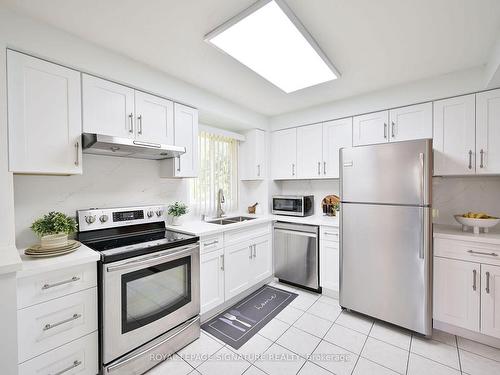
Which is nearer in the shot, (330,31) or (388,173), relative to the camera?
(330,31)

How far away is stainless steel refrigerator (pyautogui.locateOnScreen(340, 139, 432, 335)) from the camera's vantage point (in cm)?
195

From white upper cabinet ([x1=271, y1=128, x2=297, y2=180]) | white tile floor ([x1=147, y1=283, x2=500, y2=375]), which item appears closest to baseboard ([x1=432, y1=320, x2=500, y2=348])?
white tile floor ([x1=147, y1=283, x2=500, y2=375])

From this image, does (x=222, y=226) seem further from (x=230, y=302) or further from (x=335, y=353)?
(x=335, y=353)

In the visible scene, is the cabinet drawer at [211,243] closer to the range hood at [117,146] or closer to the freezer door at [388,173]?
the range hood at [117,146]

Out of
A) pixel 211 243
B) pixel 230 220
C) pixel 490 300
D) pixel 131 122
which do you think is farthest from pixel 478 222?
pixel 131 122

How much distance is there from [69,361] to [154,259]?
28.3 inches

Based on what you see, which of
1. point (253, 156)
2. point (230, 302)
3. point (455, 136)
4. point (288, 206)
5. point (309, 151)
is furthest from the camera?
point (253, 156)

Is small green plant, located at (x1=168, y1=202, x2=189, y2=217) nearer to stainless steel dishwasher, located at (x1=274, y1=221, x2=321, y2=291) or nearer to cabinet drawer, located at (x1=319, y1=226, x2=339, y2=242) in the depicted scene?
stainless steel dishwasher, located at (x1=274, y1=221, x2=321, y2=291)

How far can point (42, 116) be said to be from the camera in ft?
4.98

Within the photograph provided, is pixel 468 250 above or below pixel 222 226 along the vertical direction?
below

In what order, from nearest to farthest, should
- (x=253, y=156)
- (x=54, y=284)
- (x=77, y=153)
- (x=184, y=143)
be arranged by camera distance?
(x=54, y=284), (x=77, y=153), (x=184, y=143), (x=253, y=156)

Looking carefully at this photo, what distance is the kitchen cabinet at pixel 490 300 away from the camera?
1836 millimetres

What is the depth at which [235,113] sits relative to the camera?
2930 mm

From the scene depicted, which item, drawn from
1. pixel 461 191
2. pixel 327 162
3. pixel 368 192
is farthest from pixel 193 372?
pixel 461 191
